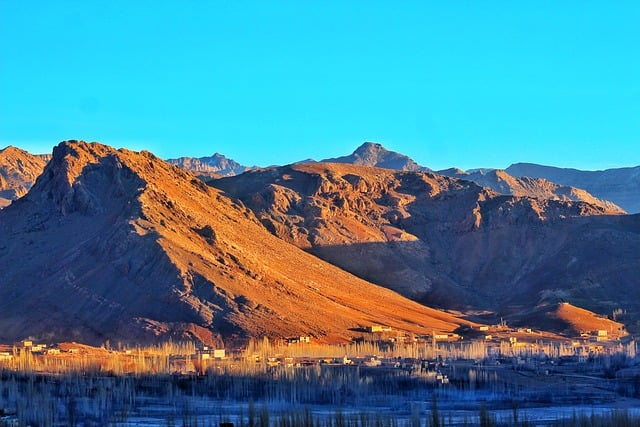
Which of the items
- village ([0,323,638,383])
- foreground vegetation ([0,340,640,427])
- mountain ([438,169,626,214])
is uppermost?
mountain ([438,169,626,214])

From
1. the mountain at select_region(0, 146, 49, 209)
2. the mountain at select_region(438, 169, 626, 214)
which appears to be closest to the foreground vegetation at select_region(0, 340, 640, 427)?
the mountain at select_region(0, 146, 49, 209)

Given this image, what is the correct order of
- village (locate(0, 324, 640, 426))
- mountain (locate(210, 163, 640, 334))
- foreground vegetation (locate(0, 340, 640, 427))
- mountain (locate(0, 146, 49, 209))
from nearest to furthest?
foreground vegetation (locate(0, 340, 640, 427)) < village (locate(0, 324, 640, 426)) < mountain (locate(210, 163, 640, 334)) < mountain (locate(0, 146, 49, 209))

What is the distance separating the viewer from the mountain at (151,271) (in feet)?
253

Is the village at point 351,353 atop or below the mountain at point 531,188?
below

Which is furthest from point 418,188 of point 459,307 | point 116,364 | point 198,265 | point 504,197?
point 116,364

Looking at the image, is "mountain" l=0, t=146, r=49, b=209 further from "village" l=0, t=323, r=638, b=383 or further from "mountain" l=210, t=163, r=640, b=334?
"village" l=0, t=323, r=638, b=383

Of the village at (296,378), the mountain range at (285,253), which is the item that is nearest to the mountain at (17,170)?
the mountain range at (285,253)

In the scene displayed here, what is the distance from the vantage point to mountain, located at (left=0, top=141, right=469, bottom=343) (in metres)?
77.2

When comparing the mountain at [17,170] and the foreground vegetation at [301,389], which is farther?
the mountain at [17,170]

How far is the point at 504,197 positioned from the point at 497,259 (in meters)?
12.3

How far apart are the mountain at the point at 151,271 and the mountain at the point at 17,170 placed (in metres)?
64.7

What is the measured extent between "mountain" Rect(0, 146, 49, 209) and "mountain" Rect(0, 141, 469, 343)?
64.7m

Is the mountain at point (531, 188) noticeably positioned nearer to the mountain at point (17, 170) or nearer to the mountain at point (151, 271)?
the mountain at point (17, 170)

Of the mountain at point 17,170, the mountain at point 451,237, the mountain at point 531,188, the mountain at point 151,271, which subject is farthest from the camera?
the mountain at point 531,188
